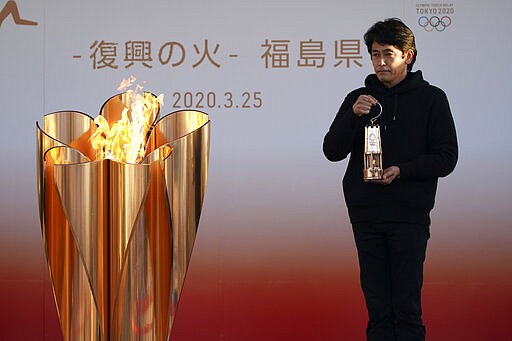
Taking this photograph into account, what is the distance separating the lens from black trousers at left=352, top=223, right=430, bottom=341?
2701mm

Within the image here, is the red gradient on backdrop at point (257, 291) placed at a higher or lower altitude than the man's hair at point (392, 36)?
lower

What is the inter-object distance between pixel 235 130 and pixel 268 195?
0.32 m

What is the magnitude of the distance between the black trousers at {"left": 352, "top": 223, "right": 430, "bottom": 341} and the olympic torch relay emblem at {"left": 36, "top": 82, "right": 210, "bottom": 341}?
57cm

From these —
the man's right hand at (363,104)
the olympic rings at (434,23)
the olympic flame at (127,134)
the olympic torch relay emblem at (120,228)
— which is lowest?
the olympic torch relay emblem at (120,228)

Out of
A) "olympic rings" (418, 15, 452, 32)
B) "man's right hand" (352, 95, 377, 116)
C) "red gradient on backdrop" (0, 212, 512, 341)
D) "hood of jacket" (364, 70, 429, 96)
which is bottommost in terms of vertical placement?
"red gradient on backdrop" (0, 212, 512, 341)

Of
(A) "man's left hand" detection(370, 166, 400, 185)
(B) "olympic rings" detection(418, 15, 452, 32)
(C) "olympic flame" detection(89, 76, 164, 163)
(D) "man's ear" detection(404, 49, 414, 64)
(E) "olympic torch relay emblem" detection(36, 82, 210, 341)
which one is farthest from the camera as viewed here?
(B) "olympic rings" detection(418, 15, 452, 32)

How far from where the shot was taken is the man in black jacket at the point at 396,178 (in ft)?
8.88

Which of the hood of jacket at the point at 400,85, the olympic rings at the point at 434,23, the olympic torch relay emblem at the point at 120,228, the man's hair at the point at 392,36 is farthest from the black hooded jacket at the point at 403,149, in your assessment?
the olympic rings at the point at 434,23

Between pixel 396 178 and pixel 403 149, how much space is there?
0.32ft

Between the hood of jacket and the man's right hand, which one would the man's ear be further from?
the man's right hand

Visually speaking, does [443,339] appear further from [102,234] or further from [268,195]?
[102,234]

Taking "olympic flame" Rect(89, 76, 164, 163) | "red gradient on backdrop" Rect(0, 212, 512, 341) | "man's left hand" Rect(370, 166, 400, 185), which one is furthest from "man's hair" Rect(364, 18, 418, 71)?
"red gradient on backdrop" Rect(0, 212, 512, 341)

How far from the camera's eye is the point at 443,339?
155 inches

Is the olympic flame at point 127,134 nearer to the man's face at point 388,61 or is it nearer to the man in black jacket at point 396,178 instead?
the man in black jacket at point 396,178
